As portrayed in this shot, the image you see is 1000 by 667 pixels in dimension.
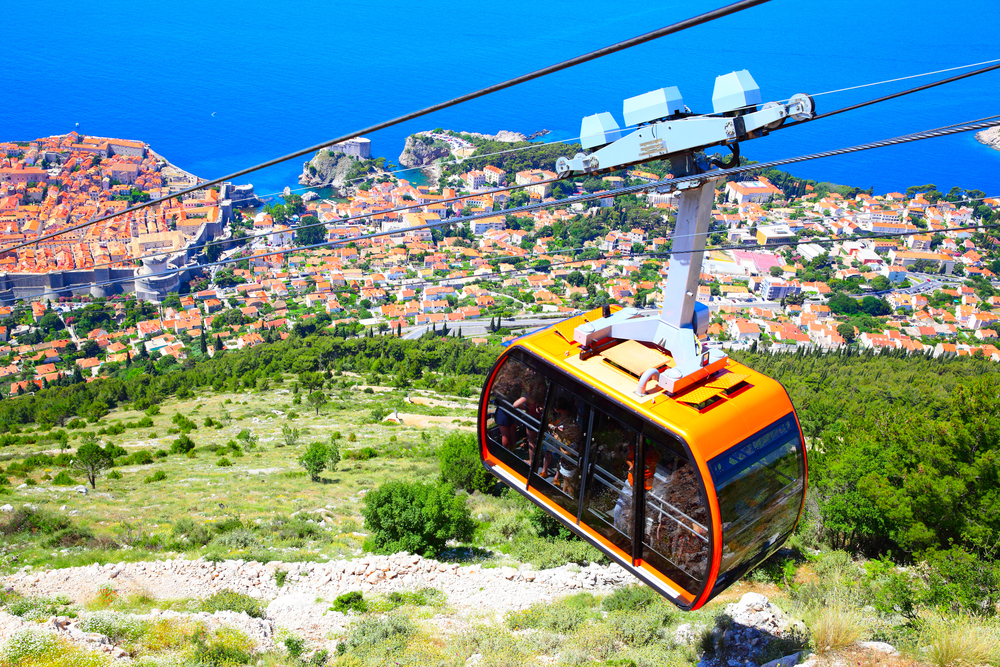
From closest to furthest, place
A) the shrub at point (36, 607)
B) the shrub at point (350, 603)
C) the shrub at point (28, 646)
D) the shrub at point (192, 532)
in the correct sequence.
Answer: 1. the shrub at point (28, 646)
2. the shrub at point (36, 607)
3. the shrub at point (350, 603)
4. the shrub at point (192, 532)

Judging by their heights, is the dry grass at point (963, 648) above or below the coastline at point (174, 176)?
below

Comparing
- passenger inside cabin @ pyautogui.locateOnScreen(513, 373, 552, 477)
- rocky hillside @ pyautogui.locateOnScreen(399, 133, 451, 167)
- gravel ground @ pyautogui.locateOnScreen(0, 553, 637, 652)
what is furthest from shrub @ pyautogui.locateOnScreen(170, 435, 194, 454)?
rocky hillside @ pyautogui.locateOnScreen(399, 133, 451, 167)

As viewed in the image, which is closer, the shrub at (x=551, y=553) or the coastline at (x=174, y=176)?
the shrub at (x=551, y=553)

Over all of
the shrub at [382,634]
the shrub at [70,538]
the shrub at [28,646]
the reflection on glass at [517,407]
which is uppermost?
the reflection on glass at [517,407]

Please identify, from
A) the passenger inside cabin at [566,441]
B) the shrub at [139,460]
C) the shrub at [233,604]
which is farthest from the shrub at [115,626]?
the shrub at [139,460]

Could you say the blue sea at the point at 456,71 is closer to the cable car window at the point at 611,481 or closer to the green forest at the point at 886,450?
the green forest at the point at 886,450

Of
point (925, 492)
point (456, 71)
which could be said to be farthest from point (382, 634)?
point (456, 71)

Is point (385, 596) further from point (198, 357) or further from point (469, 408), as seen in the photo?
point (198, 357)

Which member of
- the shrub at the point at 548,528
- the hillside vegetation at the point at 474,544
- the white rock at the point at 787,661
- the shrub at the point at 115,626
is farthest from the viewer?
the shrub at the point at 548,528
